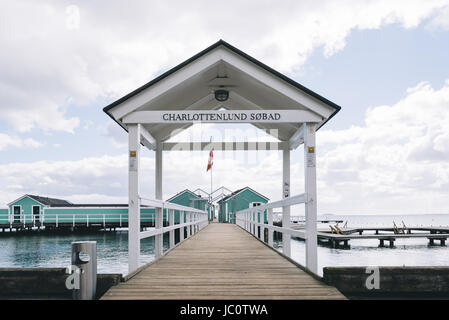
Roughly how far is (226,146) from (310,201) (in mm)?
4625

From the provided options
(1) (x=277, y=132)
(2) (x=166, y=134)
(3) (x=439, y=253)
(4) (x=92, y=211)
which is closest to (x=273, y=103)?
(1) (x=277, y=132)

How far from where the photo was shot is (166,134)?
32.7 feet

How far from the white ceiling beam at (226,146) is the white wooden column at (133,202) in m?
3.53

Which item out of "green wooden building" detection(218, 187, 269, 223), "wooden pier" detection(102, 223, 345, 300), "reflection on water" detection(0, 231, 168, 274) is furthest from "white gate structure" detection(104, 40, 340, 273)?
"green wooden building" detection(218, 187, 269, 223)

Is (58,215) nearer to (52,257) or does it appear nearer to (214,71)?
(52,257)

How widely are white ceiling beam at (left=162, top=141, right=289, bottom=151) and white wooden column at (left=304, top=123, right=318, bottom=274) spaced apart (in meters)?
3.58

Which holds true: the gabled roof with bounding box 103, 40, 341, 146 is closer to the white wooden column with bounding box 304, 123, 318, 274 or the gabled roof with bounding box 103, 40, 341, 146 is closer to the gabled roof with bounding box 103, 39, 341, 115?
the gabled roof with bounding box 103, 39, 341, 115

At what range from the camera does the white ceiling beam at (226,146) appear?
10.6m

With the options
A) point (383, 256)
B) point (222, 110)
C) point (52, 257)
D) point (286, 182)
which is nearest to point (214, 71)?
point (222, 110)

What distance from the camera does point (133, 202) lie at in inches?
264

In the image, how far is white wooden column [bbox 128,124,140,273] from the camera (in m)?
6.67

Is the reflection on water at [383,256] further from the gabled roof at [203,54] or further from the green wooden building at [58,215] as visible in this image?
the green wooden building at [58,215]
